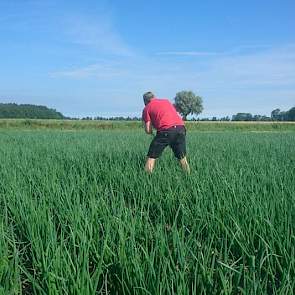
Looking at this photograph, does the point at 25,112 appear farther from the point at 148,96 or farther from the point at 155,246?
the point at 155,246

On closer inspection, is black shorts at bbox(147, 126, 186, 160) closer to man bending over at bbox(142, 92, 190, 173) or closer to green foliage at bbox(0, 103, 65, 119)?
man bending over at bbox(142, 92, 190, 173)

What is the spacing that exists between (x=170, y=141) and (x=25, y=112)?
94368mm

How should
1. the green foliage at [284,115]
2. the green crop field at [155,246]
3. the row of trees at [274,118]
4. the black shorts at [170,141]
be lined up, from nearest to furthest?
the green crop field at [155,246] < the black shorts at [170,141] < the row of trees at [274,118] < the green foliage at [284,115]

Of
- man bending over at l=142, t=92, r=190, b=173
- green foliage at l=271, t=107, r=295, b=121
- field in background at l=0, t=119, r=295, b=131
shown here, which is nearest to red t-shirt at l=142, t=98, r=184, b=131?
man bending over at l=142, t=92, r=190, b=173

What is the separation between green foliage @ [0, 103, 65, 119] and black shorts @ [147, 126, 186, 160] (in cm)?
7988

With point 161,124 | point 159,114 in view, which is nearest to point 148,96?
point 159,114

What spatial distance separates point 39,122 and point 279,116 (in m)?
67.8

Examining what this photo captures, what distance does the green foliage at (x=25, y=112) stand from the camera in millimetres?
88950

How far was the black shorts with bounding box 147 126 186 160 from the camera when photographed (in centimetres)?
799

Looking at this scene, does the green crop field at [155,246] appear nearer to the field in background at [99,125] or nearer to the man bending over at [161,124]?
the man bending over at [161,124]

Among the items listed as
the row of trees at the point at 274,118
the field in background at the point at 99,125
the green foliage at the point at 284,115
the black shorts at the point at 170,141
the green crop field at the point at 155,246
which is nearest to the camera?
the green crop field at the point at 155,246

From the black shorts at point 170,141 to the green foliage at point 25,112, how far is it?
79876 mm

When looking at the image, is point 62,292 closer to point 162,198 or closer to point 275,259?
point 275,259

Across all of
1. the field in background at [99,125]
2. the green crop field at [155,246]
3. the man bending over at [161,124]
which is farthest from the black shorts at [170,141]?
the field in background at [99,125]
